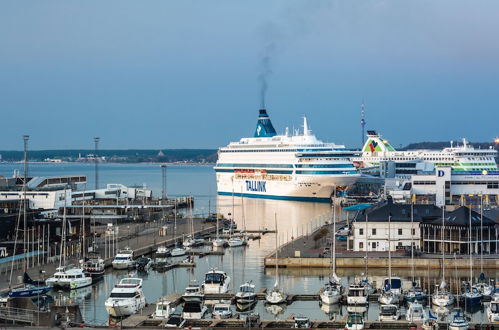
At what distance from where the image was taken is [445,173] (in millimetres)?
71688

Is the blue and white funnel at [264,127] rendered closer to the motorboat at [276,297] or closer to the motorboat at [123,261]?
the motorboat at [123,261]

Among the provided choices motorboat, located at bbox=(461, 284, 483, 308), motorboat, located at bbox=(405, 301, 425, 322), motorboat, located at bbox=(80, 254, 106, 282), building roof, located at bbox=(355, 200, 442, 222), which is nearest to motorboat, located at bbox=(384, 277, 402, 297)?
motorboat, located at bbox=(461, 284, 483, 308)

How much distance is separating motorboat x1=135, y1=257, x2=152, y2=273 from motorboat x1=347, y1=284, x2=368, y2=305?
10726 mm

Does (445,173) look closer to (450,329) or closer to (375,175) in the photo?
(375,175)

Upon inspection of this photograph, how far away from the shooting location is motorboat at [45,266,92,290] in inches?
1315

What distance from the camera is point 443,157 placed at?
90.3 m

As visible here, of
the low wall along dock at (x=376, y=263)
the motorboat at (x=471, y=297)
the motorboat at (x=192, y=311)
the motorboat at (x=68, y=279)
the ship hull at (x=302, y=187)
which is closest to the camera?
the motorboat at (x=192, y=311)

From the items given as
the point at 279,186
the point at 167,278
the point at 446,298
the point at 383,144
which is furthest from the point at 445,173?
the point at 446,298

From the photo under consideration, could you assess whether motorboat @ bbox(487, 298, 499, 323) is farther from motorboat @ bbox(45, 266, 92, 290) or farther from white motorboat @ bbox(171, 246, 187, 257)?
white motorboat @ bbox(171, 246, 187, 257)

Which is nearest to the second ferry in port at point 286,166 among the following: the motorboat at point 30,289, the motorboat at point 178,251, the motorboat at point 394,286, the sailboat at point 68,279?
the motorboat at point 178,251

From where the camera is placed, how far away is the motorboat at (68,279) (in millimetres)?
33406

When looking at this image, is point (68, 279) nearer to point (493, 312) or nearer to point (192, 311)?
point (192, 311)

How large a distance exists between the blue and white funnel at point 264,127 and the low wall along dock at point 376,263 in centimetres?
5479

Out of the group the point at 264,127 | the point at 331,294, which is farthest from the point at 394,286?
the point at 264,127
